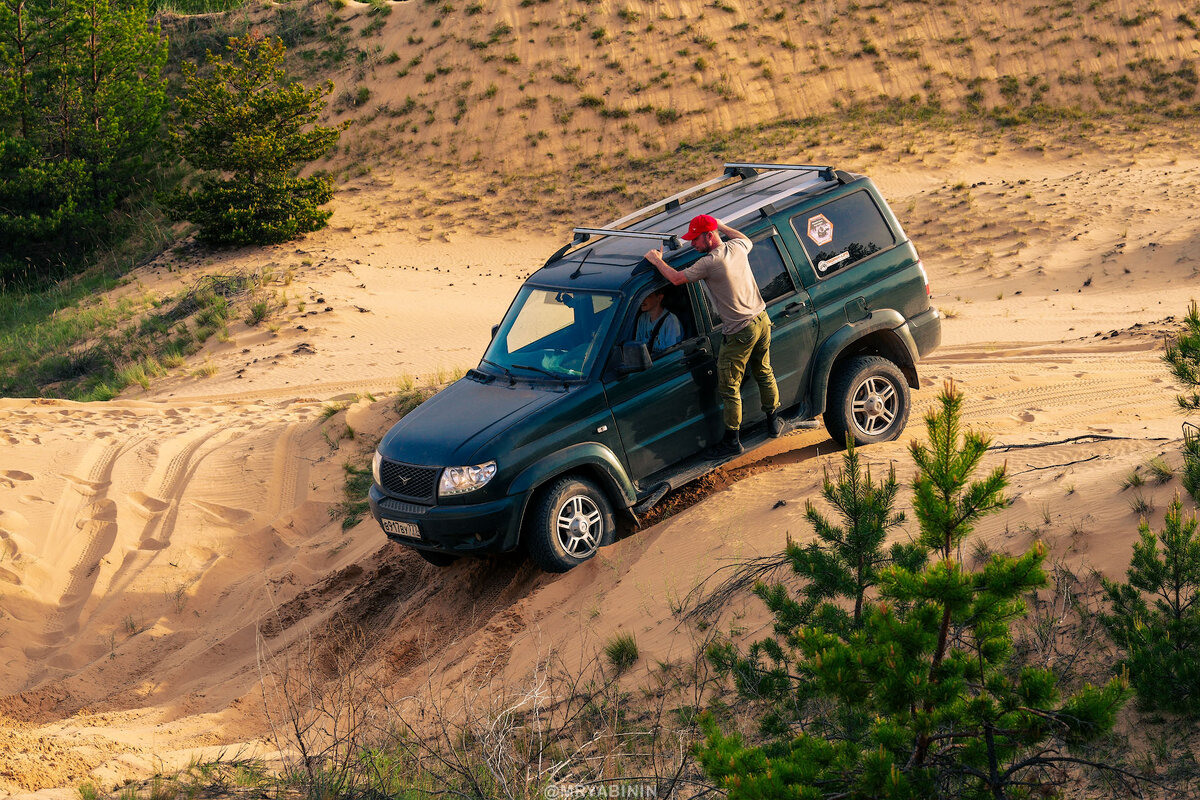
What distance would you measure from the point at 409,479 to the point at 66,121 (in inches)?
923

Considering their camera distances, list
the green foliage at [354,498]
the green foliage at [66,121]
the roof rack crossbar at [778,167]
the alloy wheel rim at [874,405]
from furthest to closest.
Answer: the green foliage at [66,121] → the green foliage at [354,498] → the roof rack crossbar at [778,167] → the alloy wheel rim at [874,405]

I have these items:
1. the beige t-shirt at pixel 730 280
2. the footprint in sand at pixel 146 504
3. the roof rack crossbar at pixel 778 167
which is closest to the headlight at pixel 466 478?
the beige t-shirt at pixel 730 280

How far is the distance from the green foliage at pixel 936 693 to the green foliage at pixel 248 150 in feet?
73.3

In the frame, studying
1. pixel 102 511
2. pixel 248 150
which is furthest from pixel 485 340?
pixel 248 150

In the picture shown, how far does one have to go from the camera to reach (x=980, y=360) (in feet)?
40.8

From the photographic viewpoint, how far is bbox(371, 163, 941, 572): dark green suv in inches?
271

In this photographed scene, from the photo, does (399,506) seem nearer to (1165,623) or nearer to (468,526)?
(468,526)

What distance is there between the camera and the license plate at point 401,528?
7008 mm

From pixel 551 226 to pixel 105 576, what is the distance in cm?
1808

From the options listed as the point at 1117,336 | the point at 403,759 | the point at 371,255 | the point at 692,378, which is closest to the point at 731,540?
the point at 692,378

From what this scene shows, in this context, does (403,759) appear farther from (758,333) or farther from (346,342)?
(346,342)

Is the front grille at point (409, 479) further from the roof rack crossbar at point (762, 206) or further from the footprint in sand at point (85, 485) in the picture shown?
the footprint in sand at point (85, 485)

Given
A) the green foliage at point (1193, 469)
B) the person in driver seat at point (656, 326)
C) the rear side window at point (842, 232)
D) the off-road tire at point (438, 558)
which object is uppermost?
the rear side window at point (842, 232)

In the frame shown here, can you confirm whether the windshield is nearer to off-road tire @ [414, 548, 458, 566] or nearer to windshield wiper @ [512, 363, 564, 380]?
windshield wiper @ [512, 363, 564, 380]
